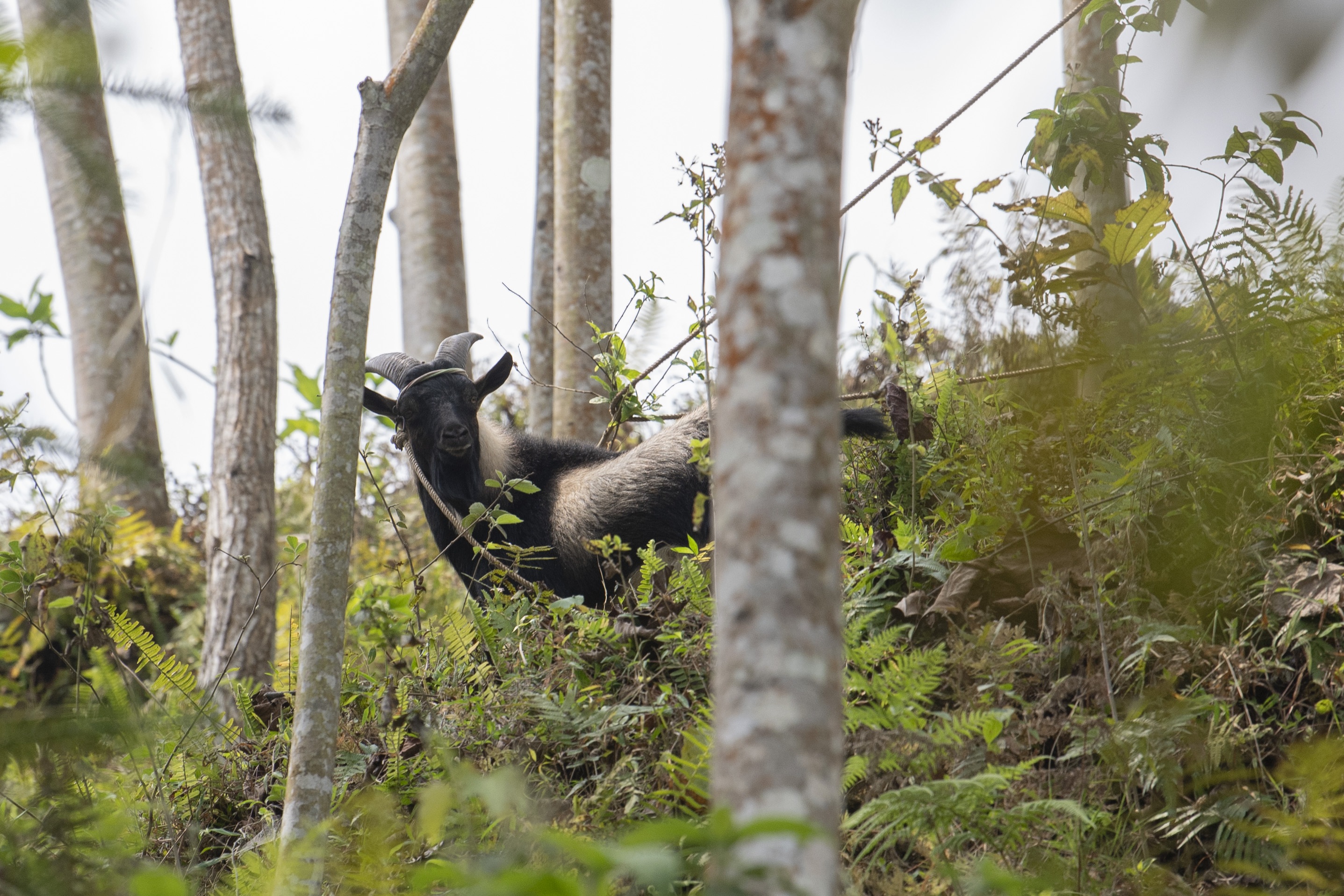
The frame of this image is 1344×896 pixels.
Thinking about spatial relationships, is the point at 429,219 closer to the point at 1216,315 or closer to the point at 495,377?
the point at 495,377

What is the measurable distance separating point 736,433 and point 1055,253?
3270 mm

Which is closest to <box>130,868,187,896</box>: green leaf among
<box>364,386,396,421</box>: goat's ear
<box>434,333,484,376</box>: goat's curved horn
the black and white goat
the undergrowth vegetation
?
the undergrowth vegetation

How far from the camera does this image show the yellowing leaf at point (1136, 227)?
13.9 ft

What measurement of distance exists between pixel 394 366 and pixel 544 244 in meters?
3.41

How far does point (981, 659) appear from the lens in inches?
136

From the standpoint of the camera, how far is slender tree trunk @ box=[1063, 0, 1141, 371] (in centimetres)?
469

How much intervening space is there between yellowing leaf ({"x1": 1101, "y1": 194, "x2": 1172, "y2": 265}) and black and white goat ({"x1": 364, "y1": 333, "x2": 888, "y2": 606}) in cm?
269

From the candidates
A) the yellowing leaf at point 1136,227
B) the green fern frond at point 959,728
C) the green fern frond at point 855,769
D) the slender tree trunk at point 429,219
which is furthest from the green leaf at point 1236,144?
the slender tree trunk at point 429,219

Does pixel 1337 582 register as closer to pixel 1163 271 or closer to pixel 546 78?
pixel 1163 271

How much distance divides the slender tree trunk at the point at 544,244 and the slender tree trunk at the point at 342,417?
3.87 metres

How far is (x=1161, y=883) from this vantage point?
288 centimetres

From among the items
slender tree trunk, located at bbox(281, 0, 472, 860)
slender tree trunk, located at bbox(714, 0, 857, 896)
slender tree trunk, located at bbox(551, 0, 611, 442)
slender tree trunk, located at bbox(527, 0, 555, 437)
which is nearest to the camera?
slender tree trunk, located at bbox(714, 0, 857, 896)

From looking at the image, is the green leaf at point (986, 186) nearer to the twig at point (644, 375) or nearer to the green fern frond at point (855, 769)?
the twig at point (644, 375)

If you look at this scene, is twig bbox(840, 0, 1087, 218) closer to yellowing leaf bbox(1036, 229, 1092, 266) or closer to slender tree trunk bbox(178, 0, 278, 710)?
yellowing leaf bbox(1036, 229, 1092, 266)
